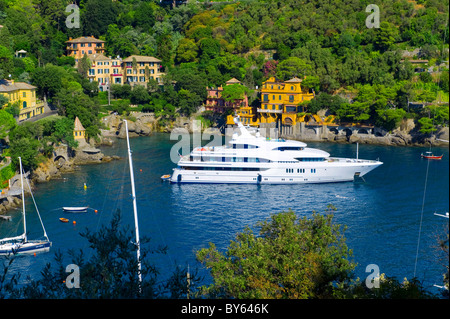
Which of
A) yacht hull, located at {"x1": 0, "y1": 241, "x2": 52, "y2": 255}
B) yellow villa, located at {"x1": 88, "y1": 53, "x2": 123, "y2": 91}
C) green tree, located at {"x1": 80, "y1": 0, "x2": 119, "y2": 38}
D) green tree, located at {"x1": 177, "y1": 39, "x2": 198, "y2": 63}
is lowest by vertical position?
yacht hull, located at {"x1": 0, "y1": 241, "x2": 52, "y2": 255}

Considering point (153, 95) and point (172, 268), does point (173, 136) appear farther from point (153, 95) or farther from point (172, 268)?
point (172, 268)

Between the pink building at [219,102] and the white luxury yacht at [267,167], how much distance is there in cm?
2201

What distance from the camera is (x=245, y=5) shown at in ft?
277

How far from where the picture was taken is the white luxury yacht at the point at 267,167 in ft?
150

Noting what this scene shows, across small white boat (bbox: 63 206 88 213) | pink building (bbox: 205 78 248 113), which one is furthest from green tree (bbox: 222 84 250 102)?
small white boat (bbox: 63 206 88 213)

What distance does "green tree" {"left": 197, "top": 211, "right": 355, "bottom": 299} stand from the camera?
1716cm

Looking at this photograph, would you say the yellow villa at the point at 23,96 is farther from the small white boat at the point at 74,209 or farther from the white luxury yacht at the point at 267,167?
the small white boat at the point at 74,209

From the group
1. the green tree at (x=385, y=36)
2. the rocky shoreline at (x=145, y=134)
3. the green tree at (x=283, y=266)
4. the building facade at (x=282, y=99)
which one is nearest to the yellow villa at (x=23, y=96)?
the rocky shoreline at (x=145, y=134)

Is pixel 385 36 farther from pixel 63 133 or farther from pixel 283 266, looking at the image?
pixel 283 266

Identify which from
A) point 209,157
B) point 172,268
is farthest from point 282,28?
point 172,268

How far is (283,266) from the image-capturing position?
17844mm

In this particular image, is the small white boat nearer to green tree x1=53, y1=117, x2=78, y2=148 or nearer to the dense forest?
green tree x1=53, y1=117, x2=78, y2=148

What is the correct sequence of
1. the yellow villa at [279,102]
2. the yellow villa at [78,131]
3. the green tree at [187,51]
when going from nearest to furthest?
1. the yellow villa at [78,131]
2. the yellow villa at [279,102]
3. the green tree at [187,51]

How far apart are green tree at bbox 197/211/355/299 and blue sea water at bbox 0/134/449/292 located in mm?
7603
